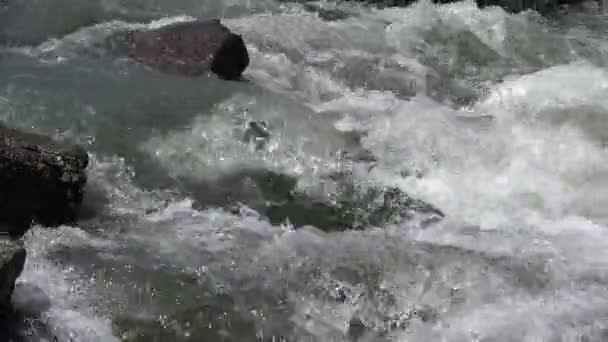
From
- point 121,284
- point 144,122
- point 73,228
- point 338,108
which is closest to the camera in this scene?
point 121,284

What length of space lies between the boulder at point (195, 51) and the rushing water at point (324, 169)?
0.22 m

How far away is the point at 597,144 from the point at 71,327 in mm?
4519

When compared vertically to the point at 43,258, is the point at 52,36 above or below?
below

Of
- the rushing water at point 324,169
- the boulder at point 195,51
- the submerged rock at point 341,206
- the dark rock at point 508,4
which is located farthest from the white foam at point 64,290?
the dark rock at point 508,4

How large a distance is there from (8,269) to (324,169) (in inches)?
113

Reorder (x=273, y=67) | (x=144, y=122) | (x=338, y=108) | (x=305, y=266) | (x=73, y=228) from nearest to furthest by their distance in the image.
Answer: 1. (x=305, y=266)
2. (x=73, y=228)
3. (x=144, y=122)
4. (x=338, y=108)
5. (x=273, y=67)

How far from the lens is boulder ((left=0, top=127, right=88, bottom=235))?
481 cm

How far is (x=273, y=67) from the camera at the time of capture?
8.00 metres

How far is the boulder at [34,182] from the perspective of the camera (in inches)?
189

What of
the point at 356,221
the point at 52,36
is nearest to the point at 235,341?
the point at 356,221

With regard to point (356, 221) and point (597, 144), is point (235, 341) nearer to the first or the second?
point (356, 221)

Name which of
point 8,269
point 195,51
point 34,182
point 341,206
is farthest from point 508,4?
point 8,269

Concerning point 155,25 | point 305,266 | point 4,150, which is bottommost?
point 155,25

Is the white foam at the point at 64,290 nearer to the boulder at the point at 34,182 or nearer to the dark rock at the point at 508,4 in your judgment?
the boulder at the point at 34,182
